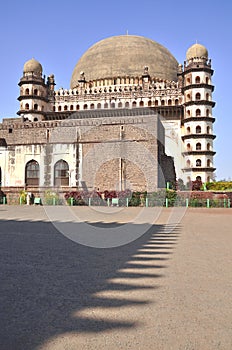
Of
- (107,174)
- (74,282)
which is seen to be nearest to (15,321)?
(74,282)

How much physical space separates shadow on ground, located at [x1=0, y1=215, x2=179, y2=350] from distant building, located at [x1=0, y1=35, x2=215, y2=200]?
14634 millimetres

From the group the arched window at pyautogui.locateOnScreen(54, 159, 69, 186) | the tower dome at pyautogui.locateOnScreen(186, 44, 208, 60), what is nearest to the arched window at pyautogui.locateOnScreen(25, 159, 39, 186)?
the arched window at pyautogui.locateOnScreen(54, 159, 69, 186)

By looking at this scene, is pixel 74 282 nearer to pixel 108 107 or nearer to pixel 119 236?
pixel 119 236

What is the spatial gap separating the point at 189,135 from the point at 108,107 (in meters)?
8.95

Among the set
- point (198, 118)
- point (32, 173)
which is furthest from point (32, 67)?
point (32, 173)

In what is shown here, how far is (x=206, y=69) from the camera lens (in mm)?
35594

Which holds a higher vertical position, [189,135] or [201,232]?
[189,135]

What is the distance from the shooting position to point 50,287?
4.20m

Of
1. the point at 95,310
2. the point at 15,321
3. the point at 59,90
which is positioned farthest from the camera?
the point at 59,90

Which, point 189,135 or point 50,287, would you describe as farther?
point 189,135

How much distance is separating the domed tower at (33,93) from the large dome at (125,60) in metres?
5.35

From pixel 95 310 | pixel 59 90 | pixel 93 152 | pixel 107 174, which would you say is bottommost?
pixel 95 310

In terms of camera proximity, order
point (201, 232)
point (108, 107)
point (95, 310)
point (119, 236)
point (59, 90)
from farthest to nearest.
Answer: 1. point (59, 90)
2. point (108, 107)
3. point (201, 232)
4. point (119, 236)
5. point (95, 310)

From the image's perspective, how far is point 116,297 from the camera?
3844mm
